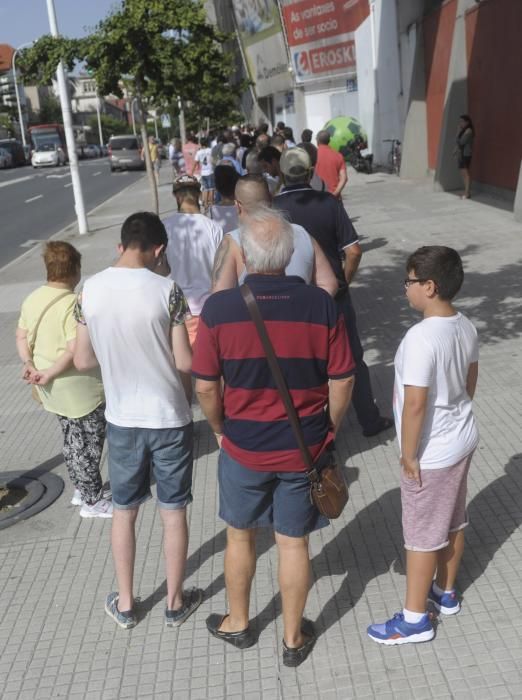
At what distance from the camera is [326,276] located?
445 cm

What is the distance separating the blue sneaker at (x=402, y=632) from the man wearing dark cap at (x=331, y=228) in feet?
7.14

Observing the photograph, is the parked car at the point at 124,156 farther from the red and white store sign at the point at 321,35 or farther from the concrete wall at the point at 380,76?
the concrete wall at the point at 380,76

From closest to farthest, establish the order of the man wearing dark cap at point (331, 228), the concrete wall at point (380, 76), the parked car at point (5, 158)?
1. the man wearing dark cap at point (331, 228)
2. the concrete wall at point (380, 76)
3. the parked car at point (5, 158)

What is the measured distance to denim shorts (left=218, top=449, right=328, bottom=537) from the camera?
9.95 feet

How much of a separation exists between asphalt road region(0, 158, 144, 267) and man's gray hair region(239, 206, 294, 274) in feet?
43.6

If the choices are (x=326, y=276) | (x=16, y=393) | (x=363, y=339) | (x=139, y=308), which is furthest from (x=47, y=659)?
(x=363, y=339)

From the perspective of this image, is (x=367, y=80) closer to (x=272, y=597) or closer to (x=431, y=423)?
(x=272, y=597)

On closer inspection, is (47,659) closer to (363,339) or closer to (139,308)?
(139,308)

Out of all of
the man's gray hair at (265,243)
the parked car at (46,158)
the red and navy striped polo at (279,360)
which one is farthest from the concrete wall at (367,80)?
the parked car at (46,158)

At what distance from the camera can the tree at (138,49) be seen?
12594mm

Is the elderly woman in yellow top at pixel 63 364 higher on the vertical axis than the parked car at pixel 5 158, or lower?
higher

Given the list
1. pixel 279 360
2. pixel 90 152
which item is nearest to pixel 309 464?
pixel 279 360

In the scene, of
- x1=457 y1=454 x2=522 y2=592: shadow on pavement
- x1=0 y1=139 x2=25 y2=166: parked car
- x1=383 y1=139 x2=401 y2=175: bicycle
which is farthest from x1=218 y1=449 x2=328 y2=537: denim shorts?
x1=0 y1=139 x2=25 y2=166: parked car

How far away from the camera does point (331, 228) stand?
16.4 feet
